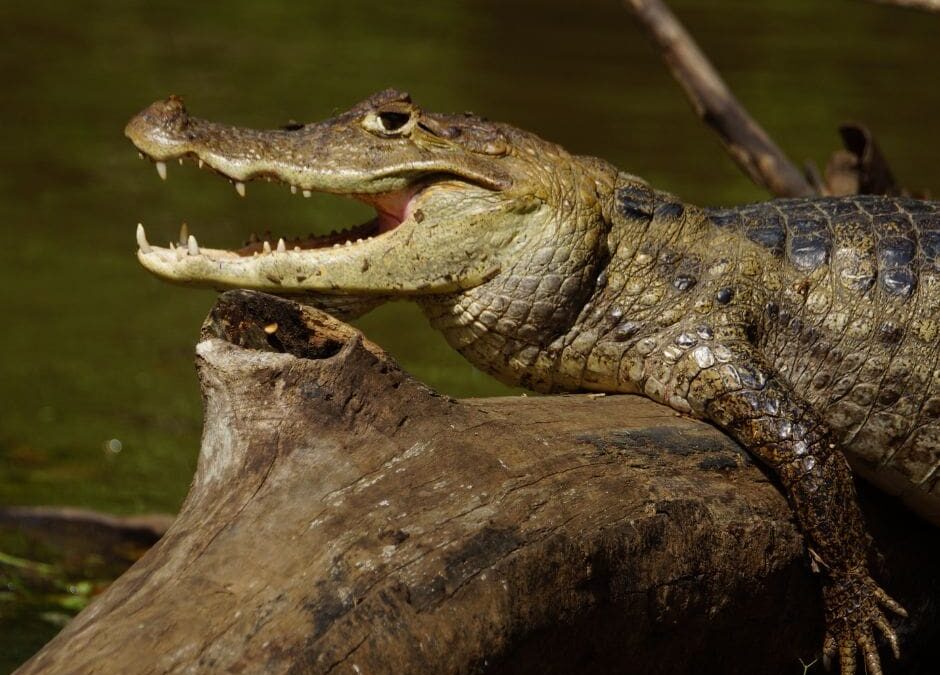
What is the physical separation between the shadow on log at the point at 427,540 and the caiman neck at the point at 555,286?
391 mm

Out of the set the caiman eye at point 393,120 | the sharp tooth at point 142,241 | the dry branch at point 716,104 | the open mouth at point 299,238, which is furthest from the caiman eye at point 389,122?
the dry branch at point 716,104

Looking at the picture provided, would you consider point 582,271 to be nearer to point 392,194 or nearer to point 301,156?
point 392,194

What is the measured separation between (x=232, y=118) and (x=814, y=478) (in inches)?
334

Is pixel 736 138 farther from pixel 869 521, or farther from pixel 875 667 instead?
pixel 875 667

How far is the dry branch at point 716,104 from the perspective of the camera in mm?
5879

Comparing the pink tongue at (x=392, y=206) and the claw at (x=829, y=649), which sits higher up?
the pink tongue at (x=392, y=206)

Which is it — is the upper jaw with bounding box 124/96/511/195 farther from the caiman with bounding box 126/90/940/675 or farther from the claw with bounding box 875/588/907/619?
the claw with bounding box 875/588/907/619

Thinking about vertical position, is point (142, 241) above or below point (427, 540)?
above

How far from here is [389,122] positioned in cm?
370

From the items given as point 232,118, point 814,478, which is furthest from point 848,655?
point 232,118

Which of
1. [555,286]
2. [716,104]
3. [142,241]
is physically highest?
[716,104]

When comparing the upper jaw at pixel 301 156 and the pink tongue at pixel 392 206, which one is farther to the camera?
the pink tongue at pixel 392 206

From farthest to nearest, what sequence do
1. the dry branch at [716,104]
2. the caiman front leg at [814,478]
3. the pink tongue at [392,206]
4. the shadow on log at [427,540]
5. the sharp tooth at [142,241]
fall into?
the dry branch at [716,104] → the pink tongue at [392,206] → the sharp tooth at [142,241] → the caiman front leg at [814,478] → the shadow on log at [427,540]

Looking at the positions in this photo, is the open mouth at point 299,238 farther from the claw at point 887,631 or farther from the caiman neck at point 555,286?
the claw at point 887,631
